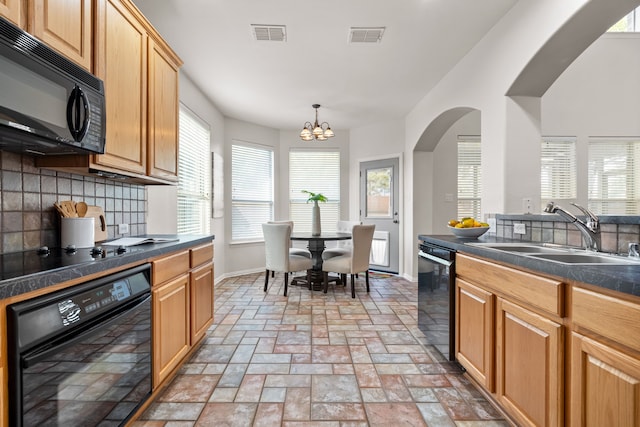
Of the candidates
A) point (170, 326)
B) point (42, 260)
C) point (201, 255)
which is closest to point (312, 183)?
point (201, 255)

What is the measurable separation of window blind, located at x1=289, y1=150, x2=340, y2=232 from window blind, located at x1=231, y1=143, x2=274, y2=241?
428 millimetres

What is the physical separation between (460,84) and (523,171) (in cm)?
125

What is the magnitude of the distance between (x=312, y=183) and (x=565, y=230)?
4.39 m

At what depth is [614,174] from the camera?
14.7ft

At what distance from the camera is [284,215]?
5.82 meters


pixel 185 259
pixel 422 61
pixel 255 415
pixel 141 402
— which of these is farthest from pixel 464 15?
pixel 141 402

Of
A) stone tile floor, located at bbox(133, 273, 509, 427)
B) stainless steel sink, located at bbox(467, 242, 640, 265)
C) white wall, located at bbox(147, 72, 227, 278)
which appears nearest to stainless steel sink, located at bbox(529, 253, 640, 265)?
stainless steel sink, located at bbox(467, 242, 640, 265)

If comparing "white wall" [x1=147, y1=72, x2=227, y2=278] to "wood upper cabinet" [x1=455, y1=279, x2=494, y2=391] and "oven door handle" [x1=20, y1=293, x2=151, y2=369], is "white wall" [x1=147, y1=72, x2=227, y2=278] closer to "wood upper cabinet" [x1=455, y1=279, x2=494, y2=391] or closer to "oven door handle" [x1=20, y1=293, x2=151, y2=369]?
"oven door handle" [x1=20, y1=293, x2=151, y2=369]

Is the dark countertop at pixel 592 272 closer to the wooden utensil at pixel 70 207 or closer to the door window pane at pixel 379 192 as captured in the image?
the wooden utensil at pixel 70 207

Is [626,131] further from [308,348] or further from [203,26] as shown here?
[203,26]

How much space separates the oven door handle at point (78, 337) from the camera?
91 cm

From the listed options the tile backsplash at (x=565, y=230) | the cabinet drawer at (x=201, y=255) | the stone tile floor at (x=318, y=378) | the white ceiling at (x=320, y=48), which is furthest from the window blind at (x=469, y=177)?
the cabinet drawer at (x=201, y=255)

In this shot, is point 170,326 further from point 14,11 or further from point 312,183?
point 312,183

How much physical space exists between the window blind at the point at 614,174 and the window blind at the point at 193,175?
546 cm
